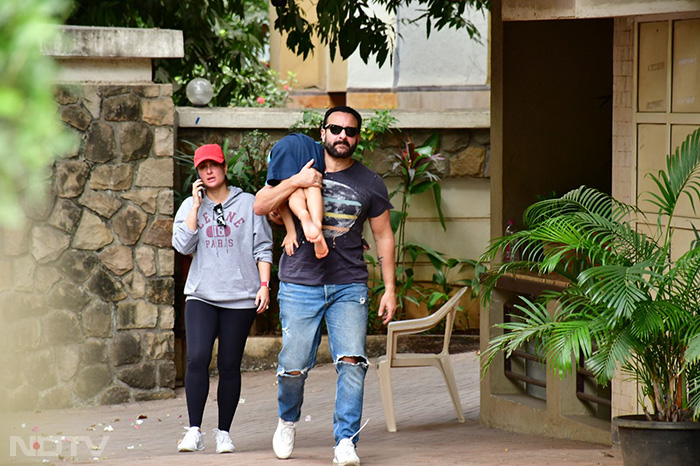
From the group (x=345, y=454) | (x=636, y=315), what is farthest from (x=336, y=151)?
(x=636, y=315)

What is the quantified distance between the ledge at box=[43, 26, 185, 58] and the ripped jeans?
3572mm

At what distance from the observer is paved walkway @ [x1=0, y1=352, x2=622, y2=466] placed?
554 centimetres

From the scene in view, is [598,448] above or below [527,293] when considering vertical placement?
below

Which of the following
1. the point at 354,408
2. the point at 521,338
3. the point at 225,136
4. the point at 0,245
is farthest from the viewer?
the point at 225,136

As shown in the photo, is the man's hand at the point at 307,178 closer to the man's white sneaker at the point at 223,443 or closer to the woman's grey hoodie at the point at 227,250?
the woman's grey hoodie at the point at 227,250

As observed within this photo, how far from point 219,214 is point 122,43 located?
2.78 m

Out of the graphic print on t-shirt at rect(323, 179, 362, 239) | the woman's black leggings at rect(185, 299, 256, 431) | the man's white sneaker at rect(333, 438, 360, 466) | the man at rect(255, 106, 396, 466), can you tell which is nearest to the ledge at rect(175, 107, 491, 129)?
the woman's black leggings at rect(185, 299, 256, 431)

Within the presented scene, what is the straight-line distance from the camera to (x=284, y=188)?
Result: 518cm

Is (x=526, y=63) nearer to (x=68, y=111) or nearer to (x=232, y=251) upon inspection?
(x=232, y=251)

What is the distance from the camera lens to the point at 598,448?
6.04 m

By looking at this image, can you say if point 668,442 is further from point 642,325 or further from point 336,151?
point 336,151

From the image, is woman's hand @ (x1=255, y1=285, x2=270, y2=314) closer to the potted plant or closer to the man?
the man

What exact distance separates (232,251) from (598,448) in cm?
249

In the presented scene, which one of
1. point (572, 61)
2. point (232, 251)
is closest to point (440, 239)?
point (572, 61)
